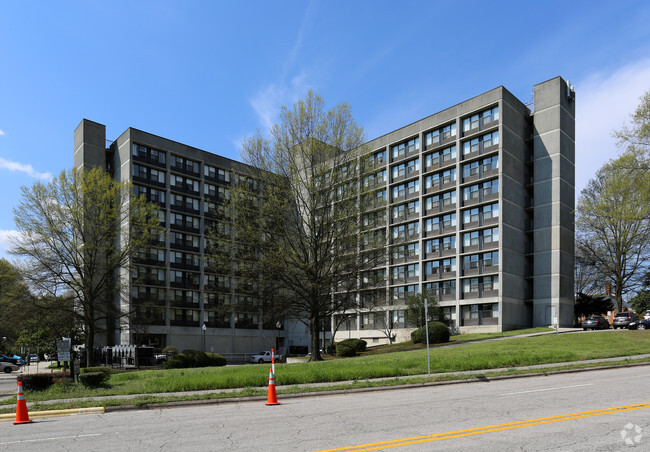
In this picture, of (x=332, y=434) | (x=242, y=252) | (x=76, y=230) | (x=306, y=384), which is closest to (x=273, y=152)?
(x=242, y=252)

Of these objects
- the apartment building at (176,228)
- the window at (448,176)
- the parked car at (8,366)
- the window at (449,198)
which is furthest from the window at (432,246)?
the parked car at (8,366)

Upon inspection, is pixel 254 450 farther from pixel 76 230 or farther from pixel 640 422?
pixel 76 230

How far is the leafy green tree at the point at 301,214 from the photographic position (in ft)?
112

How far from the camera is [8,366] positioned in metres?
48.9

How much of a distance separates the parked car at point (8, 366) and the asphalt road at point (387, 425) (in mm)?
43449

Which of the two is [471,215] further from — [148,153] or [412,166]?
[148,153]

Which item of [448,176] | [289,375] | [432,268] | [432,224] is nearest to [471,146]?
[448,176]

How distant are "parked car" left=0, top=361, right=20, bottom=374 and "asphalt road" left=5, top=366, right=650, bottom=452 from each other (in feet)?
143

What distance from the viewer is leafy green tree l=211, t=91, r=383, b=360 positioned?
34.2m

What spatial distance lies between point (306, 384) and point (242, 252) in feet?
59.7

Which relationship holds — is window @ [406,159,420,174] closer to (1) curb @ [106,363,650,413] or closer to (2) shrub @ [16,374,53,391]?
(1) curb @ [106,363,650,413]

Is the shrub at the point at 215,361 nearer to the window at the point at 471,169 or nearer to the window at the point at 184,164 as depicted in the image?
the window at the point at 471,169

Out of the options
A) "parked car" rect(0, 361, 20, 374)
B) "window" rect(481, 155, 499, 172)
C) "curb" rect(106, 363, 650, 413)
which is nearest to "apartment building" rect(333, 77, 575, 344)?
"window" rect(481, 155, 499, 172)

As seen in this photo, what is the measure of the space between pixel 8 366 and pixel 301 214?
108 ft
